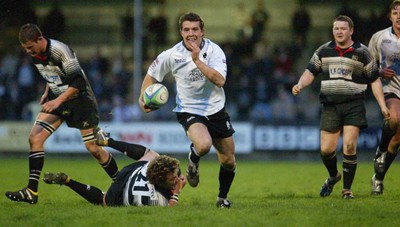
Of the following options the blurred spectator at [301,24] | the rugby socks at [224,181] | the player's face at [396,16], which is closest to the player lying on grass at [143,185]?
the rugby socks at [224,181]

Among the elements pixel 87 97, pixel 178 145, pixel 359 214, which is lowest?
pixel 178 145

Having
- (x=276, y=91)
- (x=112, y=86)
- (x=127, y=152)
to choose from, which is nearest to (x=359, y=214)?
(x=127, y=152)

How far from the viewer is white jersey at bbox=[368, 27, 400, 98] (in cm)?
1145

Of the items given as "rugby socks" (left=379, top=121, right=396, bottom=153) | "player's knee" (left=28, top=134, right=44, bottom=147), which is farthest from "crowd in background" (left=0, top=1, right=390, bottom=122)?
"player's knee" (left=28, top=134, right=44, bottom=147)

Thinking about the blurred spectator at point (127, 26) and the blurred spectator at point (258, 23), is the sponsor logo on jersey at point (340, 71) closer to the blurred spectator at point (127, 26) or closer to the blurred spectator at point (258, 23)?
the blurred spectator at point (258, 23)

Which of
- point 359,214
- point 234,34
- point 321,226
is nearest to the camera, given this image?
point 321,226

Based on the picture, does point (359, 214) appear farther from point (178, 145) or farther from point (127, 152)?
point (178, 145)

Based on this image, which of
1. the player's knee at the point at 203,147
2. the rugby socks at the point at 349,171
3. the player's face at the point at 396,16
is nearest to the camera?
the player's knee at the point at 203,147

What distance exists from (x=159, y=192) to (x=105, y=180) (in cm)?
589

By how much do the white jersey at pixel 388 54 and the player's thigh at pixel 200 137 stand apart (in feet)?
10.5

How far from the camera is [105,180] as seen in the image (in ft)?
49.0

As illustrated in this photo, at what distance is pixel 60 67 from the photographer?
34.3ft

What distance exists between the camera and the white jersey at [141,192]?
29.9 feet

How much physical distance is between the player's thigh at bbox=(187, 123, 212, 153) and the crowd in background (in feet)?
37.3
